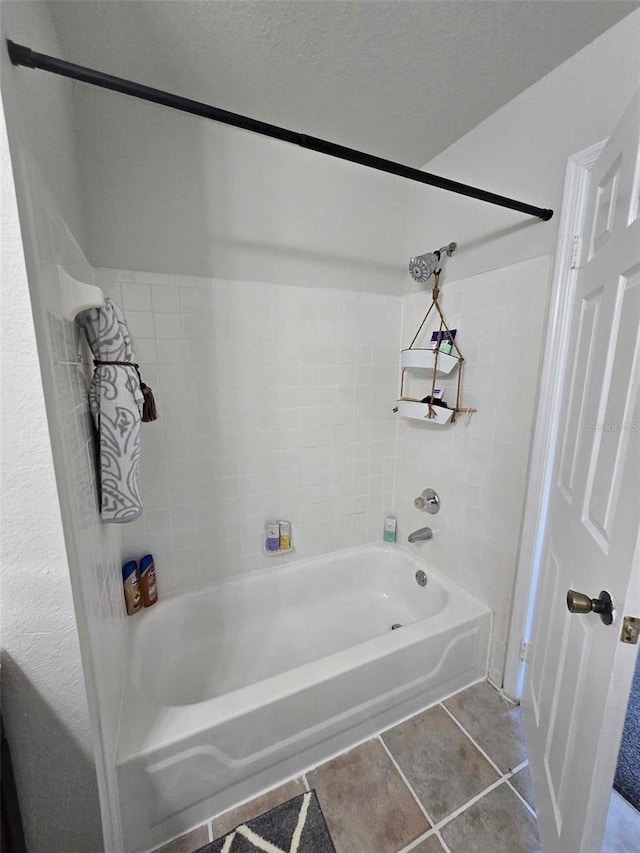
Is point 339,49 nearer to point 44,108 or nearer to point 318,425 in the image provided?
point 44,108

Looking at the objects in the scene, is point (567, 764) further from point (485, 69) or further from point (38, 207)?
point (485, 69)

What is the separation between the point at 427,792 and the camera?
1108 millimetres

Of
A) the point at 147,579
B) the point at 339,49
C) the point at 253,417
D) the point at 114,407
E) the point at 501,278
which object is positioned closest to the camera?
the point at 114,407

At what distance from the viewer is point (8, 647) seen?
645mm

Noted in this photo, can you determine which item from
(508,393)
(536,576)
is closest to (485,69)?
(508,393)

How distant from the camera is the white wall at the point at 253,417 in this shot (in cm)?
146

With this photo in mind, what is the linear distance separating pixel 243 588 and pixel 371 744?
32.6 inches

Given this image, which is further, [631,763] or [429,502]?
[429,502]

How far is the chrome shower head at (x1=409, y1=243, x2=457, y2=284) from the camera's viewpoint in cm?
156

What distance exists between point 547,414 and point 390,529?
1138 millimetres

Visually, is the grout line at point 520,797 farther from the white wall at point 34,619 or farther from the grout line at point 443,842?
the white wall at point 34,619

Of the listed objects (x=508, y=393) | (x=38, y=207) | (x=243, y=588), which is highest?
(x=38, y=207)

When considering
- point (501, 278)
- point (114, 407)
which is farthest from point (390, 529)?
point (114, 407)

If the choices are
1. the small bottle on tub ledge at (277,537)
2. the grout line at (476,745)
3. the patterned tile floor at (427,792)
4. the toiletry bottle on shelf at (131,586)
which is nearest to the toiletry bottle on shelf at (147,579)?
the toiletry bottle on shelf at (131,586)
